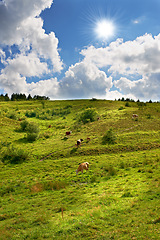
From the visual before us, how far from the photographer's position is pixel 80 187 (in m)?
16.6

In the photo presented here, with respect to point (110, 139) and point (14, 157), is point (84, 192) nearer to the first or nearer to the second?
point (110, 139)

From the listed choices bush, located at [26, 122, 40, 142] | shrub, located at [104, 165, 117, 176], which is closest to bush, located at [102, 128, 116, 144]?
shrub, located at [104, 165, 117, 176]

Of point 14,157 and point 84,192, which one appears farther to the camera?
point 14,157

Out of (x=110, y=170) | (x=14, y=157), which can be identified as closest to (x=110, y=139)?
(x=110, y=170)

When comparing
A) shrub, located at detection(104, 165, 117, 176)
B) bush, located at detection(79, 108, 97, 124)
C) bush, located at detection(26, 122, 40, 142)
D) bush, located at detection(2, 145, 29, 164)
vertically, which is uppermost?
bush, located at detection(79, 108, 97, 124)

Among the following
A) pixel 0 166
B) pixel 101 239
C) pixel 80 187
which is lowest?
pixel 0 166

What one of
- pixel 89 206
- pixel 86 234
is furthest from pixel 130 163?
pixel 86 234

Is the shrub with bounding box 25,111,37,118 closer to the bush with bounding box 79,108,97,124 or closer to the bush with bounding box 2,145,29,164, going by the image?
the bush with bounding box 79,108,97,124

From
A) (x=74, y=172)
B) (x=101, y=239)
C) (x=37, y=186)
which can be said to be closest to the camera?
(x=101, y=239)

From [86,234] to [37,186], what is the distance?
470 inches

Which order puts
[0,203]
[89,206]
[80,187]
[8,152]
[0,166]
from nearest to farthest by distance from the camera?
1. [89,206]
2. [0,203]
3. [80,187]
4. [0,166]
5. [8,152]

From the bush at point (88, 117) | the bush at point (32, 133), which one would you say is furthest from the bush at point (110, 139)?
the bush at point (88, 117)

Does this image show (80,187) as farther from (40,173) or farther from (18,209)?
(40,173)

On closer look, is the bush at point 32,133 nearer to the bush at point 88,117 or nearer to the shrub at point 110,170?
the bush at point 88,117
